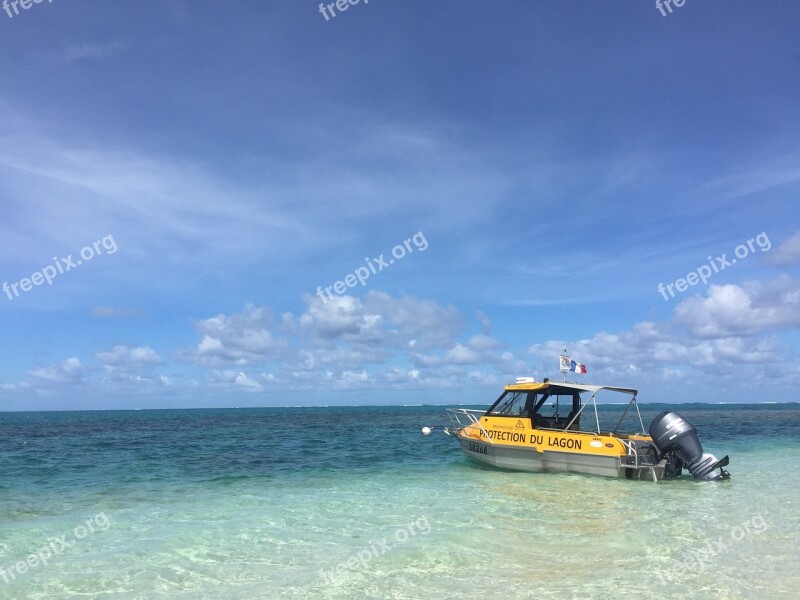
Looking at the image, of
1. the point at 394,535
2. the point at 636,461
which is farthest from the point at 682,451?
the point at 394,535

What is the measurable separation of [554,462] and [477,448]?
3.36 metres

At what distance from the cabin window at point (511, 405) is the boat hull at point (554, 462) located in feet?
4.41

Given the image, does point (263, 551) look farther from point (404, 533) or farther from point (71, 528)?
point (71, 528)

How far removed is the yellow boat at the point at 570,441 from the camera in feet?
62.2

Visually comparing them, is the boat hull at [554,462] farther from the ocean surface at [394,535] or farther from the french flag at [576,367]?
the french flag at [576,367]

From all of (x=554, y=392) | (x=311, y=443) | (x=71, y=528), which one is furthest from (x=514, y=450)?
(x=311, y=443)

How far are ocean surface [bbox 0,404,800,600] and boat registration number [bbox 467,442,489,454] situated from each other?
2.44 feet

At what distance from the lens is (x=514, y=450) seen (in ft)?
69.4

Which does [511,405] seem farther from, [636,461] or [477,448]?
[636,461]

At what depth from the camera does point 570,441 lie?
20094 millimetres

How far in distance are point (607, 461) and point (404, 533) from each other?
9.88m

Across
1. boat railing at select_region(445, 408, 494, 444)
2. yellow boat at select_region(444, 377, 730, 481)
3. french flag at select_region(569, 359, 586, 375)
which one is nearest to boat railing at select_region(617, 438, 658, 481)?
yellow boat at select_region(444, 377, 730, 481)

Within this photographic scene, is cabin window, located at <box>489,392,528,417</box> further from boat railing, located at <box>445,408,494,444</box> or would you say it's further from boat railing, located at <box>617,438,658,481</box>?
boat railing, located at <box>617,438,658,481</box>

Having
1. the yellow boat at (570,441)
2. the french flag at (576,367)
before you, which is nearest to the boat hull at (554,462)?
the yellow boat at (570,441)
